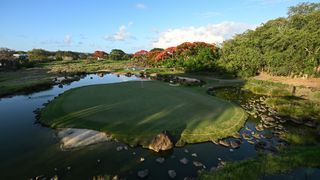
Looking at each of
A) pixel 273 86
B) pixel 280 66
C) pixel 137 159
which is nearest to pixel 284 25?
pixel 280 66

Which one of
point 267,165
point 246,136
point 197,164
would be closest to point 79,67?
point 246,136

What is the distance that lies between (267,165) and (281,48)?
43699mm

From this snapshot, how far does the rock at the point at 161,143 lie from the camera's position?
17672mm

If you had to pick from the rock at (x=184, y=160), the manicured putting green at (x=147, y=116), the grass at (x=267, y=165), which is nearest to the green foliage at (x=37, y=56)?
the manicured putting green at (x=147, y=116)

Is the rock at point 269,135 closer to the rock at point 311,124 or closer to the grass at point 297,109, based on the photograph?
the rock at point 311,124

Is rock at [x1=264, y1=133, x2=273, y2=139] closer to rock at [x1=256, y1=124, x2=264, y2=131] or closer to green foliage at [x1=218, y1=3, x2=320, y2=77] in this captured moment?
rock at [x1=256, y1=124, x2=264, y2=131]

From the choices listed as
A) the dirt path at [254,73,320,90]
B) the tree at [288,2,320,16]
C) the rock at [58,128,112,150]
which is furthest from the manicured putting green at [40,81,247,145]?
the tree at [288,2,320,16]

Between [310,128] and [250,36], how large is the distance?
46.3 metres

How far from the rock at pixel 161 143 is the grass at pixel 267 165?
4221 mm

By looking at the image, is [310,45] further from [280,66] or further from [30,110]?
[30,110]

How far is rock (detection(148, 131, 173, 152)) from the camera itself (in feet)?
58.0

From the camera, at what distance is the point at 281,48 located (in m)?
51.6

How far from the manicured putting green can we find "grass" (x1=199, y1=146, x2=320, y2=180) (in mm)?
4619

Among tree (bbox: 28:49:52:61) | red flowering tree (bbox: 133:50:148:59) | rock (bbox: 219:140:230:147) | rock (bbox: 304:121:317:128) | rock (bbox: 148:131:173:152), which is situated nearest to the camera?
rock (bbox: 148:131:173:152)
